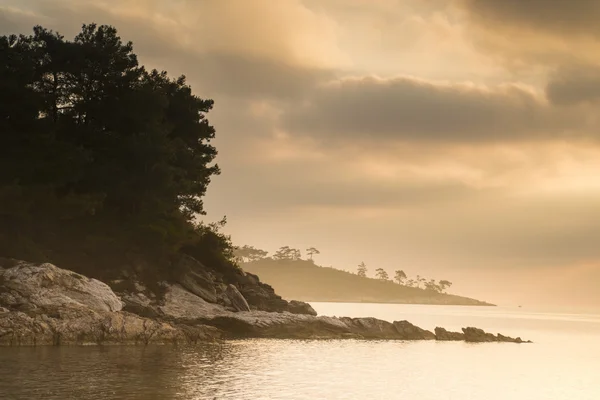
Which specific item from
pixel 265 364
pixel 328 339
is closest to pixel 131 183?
pixel 328 339

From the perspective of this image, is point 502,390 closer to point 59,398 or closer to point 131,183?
point 59,398

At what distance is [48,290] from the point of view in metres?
48.6

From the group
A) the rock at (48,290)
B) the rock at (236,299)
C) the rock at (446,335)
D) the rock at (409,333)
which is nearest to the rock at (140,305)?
the rock at (48,290)

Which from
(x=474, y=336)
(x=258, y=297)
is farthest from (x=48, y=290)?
(x=474, y=336)

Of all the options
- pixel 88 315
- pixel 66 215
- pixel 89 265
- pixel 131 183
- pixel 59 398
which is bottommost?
pixel 59 398

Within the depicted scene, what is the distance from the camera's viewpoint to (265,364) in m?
43.4

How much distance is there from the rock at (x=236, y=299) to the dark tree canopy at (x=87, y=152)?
284 inches

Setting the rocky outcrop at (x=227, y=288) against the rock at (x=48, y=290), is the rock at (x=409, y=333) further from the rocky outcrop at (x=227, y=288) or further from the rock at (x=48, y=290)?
the rock at (x=48, y=290)

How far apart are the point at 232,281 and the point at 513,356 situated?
102ft

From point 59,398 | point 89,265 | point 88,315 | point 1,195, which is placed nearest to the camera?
point 59,398

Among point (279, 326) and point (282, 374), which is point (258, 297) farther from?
point (282, 374)

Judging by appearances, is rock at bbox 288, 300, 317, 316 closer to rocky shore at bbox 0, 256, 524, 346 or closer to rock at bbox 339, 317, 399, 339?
rocky shore at bbox 0, 256, 524, 346

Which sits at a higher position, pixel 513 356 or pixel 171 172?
pixel 171 172

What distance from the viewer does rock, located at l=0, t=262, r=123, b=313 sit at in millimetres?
46906
